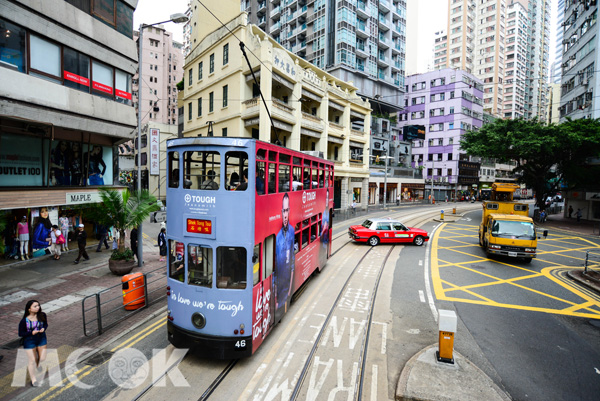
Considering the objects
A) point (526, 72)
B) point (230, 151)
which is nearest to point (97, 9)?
point (230, 151)

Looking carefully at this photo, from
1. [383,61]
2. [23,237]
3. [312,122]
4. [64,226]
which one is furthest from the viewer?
[383,61]

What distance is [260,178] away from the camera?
20.3 ft

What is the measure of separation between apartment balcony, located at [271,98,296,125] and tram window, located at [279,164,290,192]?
17523 mm

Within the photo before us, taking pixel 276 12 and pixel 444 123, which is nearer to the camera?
pixel 276 12

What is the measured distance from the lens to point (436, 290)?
10.7 metres

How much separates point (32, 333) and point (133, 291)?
2.90 meters

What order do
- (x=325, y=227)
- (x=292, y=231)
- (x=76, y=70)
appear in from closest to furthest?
(x=292, y=231), (x=325, y=227), (x=76, y=70)

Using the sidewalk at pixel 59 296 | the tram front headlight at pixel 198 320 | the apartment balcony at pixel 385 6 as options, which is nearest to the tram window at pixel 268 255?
the tram front headlight at pixel 198 320

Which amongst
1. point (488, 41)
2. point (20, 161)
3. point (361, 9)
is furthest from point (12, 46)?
point (488, 41)

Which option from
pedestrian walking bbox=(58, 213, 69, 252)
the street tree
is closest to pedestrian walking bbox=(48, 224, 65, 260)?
pedestrian walking bbox=(58, 213, 69, 252)

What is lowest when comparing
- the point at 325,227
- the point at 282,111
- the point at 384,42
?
the point at 325,227

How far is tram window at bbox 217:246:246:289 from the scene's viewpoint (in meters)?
5.69

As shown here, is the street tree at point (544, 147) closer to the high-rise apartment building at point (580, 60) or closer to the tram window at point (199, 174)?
the high-rise apartment building at point (580, 60)

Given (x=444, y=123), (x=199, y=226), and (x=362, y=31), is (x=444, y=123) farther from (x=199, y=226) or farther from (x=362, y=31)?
(x=199, y=226)
